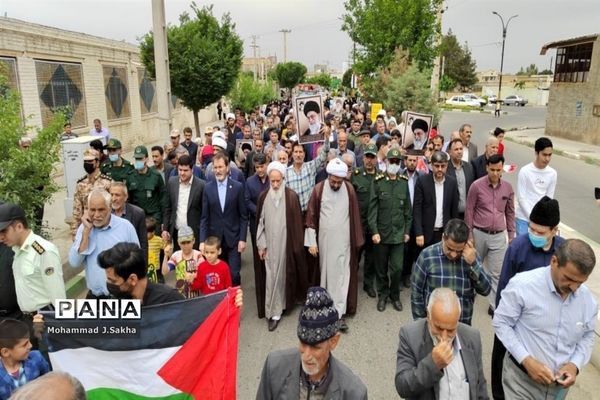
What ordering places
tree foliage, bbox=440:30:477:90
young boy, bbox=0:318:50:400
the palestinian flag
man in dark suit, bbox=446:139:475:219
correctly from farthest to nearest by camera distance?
tree foliage, bbox=440:30:477:90, man in dark suit, bbox=446:139:475:219, the palestinian flag, young boy, bbox=0:318:50:400

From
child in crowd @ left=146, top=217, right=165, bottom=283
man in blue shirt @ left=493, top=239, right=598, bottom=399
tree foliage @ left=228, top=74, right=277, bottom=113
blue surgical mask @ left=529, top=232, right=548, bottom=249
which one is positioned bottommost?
child in crowd @ left=146, top=217, right=165, bottom=283

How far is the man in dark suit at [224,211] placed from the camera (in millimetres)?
5961

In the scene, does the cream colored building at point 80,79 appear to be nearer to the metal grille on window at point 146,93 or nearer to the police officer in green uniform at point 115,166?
the metal grille on window at point 146,93

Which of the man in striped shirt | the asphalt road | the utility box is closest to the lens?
the man in striped shirt

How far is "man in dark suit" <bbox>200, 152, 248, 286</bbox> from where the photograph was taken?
596 centimetres

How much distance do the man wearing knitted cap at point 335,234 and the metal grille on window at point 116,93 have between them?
1599 cm

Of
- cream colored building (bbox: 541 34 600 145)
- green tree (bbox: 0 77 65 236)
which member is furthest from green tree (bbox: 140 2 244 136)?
cream colored building (bbox: 541 34 600 145)

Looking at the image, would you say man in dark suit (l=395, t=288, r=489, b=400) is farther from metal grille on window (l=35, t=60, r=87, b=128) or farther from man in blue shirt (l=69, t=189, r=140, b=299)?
metal grille on window (l=35, t=60, r=87, b=128)

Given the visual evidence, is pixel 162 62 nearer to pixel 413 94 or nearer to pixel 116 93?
pixel 413 94

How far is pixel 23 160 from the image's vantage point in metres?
5.17

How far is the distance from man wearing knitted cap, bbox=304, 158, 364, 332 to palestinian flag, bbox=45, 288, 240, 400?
241cm

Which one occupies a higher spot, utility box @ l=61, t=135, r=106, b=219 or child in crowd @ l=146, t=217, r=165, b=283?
utility box @ l=61, t=135, r=106, b=219

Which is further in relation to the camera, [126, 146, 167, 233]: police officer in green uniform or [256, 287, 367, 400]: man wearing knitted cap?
[126, 146, 167, 233]: police officer in green uniform

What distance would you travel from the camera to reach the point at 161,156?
7.77 metres
